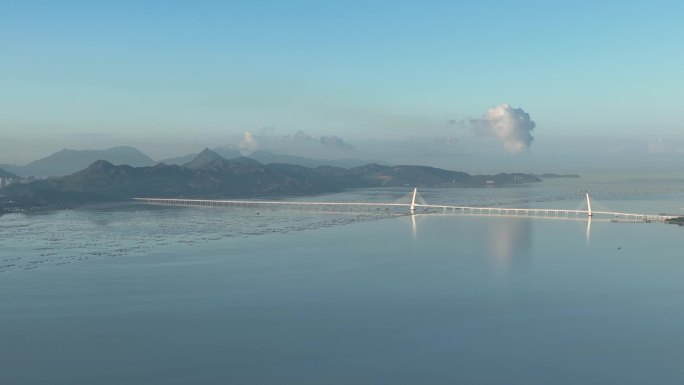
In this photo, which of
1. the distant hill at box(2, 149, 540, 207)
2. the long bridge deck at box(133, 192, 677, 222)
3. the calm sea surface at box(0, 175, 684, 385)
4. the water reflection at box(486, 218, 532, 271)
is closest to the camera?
the calm sea surface at box(0, 175, 684, 385)

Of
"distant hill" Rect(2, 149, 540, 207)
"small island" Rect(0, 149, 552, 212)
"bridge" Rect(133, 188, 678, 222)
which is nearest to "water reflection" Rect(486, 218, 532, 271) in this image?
"bridge" Rect(133, 188, 678, 222)

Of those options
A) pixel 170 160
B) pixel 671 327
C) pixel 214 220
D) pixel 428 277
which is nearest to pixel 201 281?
pixel 428 277

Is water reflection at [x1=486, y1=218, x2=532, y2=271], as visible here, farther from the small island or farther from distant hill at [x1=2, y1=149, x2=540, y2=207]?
distant hill at [x1=2, y1=149, x2=540, y2=207]

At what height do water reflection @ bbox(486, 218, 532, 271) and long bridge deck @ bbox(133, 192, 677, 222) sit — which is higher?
long bridge deck @ bbox(133, 192, 677, 222)

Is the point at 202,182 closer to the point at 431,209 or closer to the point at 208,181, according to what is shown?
the point at 208,181

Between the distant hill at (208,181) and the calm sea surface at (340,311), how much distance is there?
30.5 m

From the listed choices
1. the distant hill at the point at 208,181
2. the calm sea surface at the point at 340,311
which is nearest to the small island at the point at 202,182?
the distant hill at the point at 208,181

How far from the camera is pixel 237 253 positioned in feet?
60.6

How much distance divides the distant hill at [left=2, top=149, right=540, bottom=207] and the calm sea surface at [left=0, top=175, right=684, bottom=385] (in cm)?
3053

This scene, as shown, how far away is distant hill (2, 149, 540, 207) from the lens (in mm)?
50791

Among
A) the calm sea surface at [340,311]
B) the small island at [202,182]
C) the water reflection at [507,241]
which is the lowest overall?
the calm sea surface at [340,311]

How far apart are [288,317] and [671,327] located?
6.79 metres

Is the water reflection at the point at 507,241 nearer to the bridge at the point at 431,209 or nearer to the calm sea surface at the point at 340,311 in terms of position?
the calm sea surface at the point at 340,311

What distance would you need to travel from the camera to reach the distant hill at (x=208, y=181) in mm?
50791
